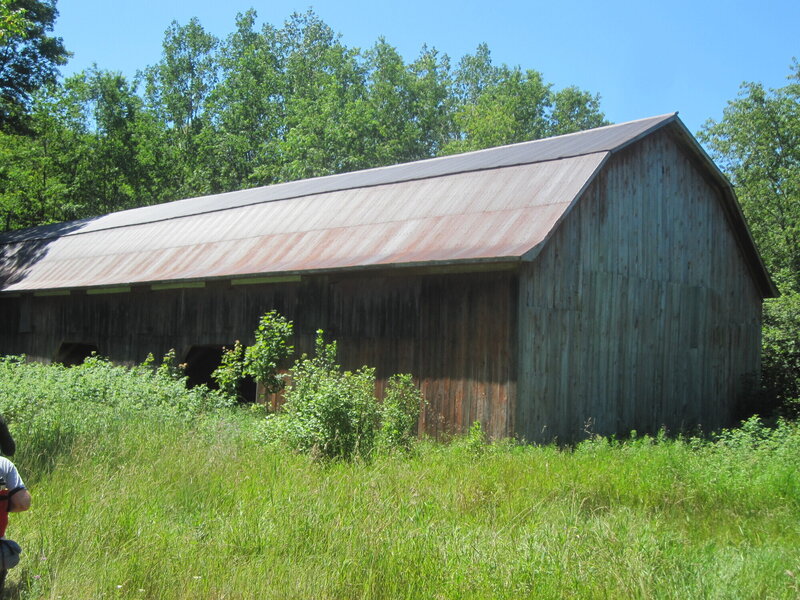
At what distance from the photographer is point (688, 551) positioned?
20.0ft

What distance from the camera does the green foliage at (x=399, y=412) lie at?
1036cm

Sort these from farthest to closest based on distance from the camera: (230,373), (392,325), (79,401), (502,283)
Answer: (230,373)
(392,325)
(502,283)
(79,401)

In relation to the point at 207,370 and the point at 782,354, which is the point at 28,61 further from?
the point at 782,354

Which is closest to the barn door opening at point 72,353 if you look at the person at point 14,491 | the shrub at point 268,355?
the shrub at point 268,355

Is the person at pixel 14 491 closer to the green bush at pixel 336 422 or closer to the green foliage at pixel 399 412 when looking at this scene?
the green bush at pixel 336 422

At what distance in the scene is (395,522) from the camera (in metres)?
6.46

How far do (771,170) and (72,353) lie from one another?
26.8 m

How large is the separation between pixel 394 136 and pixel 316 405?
37.1 meters

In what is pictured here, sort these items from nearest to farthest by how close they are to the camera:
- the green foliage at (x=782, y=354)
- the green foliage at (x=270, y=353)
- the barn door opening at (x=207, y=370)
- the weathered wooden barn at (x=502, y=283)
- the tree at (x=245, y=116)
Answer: the weathered wooden barn at (x=502, y=283)
the green foliage at (x=270, y=353)
the green foliage at (x=782, y=354)
the barn door opening at (x=207, y=370)
the tree at (x=245, y=116)

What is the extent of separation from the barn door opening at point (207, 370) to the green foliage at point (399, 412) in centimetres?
723

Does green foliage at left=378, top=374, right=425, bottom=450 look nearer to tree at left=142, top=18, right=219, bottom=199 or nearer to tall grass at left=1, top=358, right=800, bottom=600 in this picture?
tall grass at left=1, top=358, right=800, bottom=600

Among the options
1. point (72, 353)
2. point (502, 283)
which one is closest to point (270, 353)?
point (502, 283)

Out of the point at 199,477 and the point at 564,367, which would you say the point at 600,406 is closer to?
the point at 564,367

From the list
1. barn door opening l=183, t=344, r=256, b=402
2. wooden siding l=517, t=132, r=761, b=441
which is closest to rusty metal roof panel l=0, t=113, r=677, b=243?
wooden siding l=517, t=132, r=761, b=441
